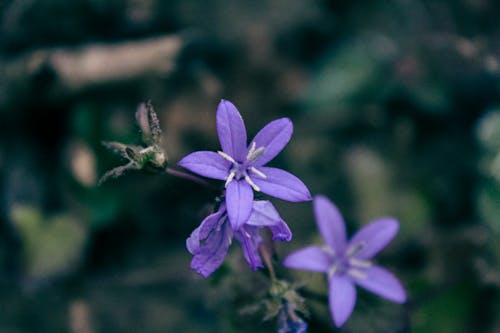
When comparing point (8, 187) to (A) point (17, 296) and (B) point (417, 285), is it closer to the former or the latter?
(A) point (17, 296)

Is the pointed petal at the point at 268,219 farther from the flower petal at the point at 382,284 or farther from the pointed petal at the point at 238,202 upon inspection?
the flower petal at the point at 382,284

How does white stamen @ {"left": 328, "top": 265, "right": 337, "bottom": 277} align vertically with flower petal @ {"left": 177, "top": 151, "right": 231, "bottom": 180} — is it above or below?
below

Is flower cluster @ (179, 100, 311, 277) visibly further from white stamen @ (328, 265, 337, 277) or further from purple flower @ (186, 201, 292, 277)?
white stamen @ (328, 265, 337, 277)

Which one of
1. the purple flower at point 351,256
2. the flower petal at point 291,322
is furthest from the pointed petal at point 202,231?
the purple flower at point 351,256

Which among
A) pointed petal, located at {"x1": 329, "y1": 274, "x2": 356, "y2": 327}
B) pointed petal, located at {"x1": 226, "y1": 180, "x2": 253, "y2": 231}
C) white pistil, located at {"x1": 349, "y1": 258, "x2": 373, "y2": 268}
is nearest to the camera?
pointed petal, located at {"x1": 226, "y1": 180, "x2": 253, "y2": 231}

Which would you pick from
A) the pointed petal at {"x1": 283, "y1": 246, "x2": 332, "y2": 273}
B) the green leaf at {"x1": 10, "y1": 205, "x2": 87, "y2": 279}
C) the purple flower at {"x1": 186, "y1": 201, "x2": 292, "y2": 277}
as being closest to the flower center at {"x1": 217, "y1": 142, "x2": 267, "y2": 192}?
the purple flower at {"x1": 186, "y1": 201, "x2": 292, "y2": 277}

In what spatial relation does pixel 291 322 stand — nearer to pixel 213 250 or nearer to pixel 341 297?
pixel 341 297

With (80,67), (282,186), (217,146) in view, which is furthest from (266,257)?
(80,67)
